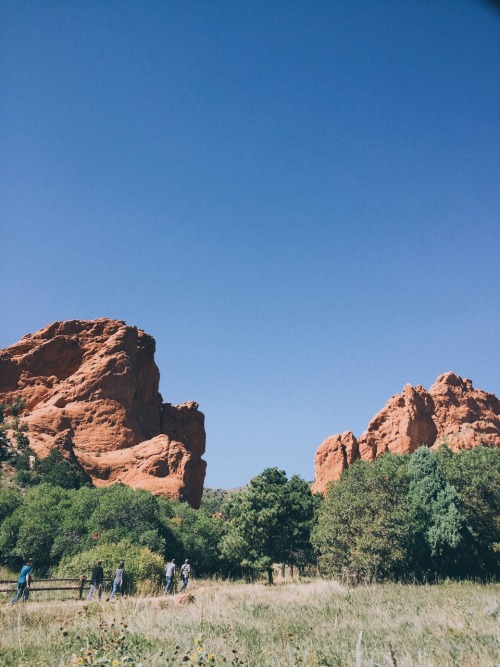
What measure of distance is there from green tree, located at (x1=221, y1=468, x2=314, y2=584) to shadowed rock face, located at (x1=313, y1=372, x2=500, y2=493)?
111 feet

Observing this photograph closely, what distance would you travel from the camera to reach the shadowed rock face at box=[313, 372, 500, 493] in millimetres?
72062

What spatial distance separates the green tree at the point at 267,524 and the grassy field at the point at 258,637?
24.4m

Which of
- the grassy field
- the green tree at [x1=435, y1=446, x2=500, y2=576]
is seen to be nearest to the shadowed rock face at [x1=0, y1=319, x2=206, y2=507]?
the green tree at [x1=435, y1=446, x2=500, y2=576]

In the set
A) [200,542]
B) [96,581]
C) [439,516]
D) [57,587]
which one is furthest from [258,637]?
[200,542]

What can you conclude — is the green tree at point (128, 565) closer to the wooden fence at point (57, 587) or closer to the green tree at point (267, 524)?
the wooden fence at point (57, 587)

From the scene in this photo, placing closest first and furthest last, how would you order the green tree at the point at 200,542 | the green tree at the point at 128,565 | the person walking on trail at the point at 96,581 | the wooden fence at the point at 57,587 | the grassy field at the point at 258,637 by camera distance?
the grassy field at the point at 258,637 < the wooden fence at the point at 57,587 < the person walking on trail at the point at 96,581 < the green tree at the point at 128,565 < the green tree at the point at 200,542

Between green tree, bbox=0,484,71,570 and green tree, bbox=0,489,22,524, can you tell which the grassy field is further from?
green tree, bbox=0,489,22,524

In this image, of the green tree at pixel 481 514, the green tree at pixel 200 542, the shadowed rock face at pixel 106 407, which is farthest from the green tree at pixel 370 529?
the shadowed rock face at pixel 106 407

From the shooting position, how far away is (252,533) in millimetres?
34188

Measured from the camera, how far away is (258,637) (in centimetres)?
764

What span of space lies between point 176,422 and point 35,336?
3216cm

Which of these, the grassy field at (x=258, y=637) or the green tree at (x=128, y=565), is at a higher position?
the grassy field at (x=258, y=637)

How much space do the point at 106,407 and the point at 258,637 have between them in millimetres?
65907

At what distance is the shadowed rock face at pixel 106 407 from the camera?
55844 mm
